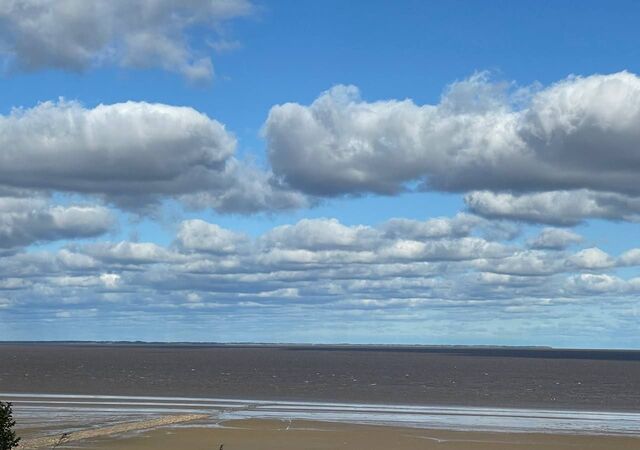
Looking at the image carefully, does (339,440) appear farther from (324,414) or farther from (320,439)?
(324,414)

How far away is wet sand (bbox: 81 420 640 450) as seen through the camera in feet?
170

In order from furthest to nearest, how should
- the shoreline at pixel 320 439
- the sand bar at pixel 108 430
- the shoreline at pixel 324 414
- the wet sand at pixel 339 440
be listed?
the shoreline at pixel 324 414, the shoreline at pixel 320 439, the wet sand at pixel 339 440, the sand bar at pixel 108 430

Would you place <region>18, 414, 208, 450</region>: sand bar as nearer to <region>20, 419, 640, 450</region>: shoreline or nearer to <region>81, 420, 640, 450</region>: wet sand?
<region>20, 419, 640, 450</region>: shoreline

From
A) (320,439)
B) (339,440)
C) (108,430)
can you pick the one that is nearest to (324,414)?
(320,439)

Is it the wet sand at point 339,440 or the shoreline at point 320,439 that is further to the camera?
the shoreline at point 320,439

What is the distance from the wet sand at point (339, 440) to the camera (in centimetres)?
5175

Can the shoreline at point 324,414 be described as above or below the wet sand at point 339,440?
above

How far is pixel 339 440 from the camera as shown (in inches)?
2126

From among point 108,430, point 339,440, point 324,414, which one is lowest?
point 339,440

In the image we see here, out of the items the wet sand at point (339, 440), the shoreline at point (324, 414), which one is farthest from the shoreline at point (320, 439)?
the shoreline at point (324, 414)

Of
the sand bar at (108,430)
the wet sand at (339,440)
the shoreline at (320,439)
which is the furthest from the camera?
the shoreline at (320,439)

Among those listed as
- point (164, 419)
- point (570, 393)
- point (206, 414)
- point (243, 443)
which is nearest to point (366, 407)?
point (206, 414)

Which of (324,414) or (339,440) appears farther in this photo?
(324,414)

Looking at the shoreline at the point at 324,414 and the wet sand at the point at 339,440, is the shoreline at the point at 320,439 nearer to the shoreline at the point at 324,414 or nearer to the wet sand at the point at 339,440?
the wet sand at the point at 339,440
